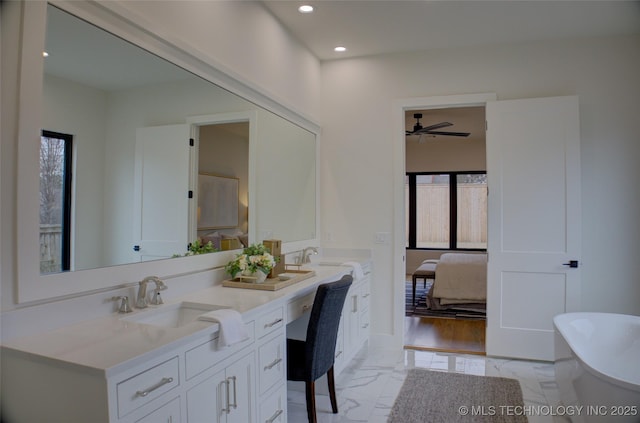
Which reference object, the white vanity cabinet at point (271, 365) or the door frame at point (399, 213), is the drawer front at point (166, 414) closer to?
the white vanity cabinet at point (271, 365)

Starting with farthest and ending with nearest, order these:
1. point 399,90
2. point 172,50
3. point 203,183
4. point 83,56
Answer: point 399,90, point 203,183, point 172,50, point 83,56

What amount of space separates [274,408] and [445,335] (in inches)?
110

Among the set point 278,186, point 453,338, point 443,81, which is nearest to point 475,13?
point 443,81

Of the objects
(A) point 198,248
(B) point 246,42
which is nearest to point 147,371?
(A) point 198,248

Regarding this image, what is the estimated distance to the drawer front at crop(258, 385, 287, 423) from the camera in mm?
2078

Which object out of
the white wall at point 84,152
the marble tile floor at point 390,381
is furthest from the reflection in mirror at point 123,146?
the marble tile floor at point 390,381

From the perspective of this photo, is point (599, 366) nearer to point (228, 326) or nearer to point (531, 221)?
point (531, 221)

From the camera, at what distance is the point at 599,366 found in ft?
9.63

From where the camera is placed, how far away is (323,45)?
3957 mm

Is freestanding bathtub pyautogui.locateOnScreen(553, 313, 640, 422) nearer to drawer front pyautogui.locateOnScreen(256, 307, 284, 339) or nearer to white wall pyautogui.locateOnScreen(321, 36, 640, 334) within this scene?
white wall pyautogui.locateOnScreen(321, 36, 640, 334)

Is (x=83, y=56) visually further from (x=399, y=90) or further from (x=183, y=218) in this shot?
(x=399, y=90)

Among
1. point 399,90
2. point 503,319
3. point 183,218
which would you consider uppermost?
point 399,90

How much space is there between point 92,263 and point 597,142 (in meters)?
3.93

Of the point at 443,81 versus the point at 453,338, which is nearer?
the point at 443,81
